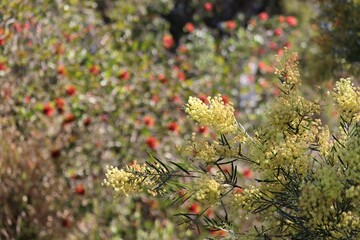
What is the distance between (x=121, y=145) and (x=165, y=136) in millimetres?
390

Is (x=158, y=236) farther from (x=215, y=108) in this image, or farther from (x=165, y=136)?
(x=215, y=108)

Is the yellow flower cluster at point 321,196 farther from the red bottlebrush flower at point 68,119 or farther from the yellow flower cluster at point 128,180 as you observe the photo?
the red bottlebrush flower at point 68,119

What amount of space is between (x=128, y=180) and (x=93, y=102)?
318cm

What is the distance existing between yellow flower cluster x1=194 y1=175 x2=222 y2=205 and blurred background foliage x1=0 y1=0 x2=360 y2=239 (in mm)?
1965

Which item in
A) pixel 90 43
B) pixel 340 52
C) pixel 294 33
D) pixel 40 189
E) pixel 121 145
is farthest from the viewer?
pixel 294 33

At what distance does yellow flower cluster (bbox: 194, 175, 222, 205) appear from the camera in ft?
7.50

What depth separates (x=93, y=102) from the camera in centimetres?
548

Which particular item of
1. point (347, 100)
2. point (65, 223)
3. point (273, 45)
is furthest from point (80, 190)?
point (273, 45)

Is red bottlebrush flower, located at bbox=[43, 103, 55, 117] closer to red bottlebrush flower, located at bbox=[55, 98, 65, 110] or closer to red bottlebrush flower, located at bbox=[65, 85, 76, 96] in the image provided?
red bottlebrush flower, located at bbox=[55, 98, 65, 110]

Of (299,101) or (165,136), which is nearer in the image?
(299,101)

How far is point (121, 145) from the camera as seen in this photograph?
211 inches

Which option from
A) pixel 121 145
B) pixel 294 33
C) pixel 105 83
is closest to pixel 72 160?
pixel 121 145

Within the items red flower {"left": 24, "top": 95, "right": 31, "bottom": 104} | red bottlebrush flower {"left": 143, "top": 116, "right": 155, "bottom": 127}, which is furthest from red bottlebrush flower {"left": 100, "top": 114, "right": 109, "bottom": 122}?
red flower {"left": 24, "top": 95, "right": 31, "bottom": 104}

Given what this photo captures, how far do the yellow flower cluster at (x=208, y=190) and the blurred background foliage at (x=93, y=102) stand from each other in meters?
1.97
